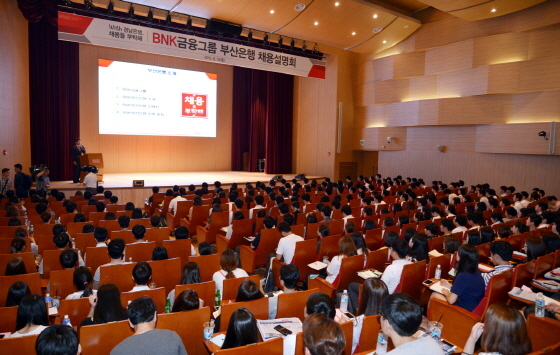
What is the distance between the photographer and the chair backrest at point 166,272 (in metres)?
4.25

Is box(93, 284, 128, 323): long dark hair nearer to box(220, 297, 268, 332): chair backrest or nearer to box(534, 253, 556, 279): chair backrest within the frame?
box(220, 297, 268, 332): chair backrest

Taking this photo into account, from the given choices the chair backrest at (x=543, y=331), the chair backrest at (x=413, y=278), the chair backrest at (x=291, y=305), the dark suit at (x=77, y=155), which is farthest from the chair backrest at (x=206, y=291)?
the dark suit at (x=77, y=155)

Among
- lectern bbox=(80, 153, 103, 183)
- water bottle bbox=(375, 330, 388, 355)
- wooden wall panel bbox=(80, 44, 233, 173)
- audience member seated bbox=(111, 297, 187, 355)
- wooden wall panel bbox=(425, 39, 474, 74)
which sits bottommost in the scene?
water bottle bbox=(375, 330, 388, 355)

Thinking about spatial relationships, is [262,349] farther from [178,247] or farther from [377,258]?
[178,247]

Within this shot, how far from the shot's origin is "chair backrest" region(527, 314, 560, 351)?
2783mm

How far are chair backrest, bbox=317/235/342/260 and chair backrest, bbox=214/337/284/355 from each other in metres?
3.12

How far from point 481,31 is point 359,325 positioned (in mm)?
13047

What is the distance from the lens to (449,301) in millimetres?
3639

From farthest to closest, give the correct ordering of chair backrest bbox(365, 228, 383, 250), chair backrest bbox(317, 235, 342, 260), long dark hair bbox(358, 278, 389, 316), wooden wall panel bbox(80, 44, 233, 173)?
wooden wall panel bbox(80, 44, 233, 173)
chair backrest bbox(365, 228, 383, 250)
chair backrest bbox(317, 235, 342, 260)
long dark hair bbox(358, 278, 389, 316)

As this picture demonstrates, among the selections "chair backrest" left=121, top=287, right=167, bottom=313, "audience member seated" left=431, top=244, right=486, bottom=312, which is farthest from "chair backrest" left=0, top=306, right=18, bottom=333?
"audience member seated" left=431, top=244, right=486, bottom=312

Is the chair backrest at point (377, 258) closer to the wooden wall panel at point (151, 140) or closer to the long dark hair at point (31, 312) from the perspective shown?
the long dark hair at point (31, 312)

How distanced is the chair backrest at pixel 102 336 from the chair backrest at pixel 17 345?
283mm

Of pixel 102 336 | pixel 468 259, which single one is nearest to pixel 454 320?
pixel 468 259

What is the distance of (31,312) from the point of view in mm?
2613
